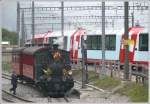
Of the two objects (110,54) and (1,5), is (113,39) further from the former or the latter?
(1,5)

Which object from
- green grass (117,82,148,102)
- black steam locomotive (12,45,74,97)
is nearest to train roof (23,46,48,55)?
black steam locomotive (12,45,74,97)

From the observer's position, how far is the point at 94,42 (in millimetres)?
25156

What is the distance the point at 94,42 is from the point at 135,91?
26.8 ft

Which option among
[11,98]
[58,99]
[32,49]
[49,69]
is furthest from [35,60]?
[58,99]

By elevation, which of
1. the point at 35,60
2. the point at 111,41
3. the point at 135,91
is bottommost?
the point at 135,91

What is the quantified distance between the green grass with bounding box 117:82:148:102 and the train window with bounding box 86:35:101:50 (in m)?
4.88

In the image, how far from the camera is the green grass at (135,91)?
16.0m

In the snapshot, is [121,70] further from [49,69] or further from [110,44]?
[49,69]

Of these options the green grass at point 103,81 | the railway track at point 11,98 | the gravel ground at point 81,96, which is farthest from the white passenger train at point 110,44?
the railway track at point 11,98

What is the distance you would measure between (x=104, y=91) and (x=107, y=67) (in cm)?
625

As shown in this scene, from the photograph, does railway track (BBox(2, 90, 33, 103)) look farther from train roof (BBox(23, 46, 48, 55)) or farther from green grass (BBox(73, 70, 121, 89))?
green grass (BBox(73, 70, 121, 89))

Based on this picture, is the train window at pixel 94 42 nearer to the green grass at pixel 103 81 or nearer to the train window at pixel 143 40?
the green grass at pixel 103 81

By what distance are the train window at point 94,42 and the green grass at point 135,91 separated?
192 inches

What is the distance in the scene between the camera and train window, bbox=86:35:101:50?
927 inches
